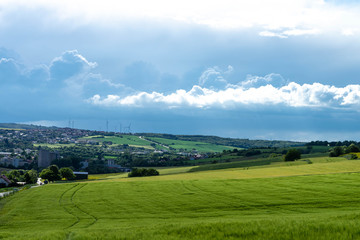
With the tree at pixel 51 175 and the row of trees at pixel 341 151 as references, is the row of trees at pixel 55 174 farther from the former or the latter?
the row of trees at pixel 341 151

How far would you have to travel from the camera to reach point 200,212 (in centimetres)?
4162

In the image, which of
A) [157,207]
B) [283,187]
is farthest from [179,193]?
[283,187]

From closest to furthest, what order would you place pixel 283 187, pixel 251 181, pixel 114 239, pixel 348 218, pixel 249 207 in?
1. pixel 114 239
2. pixel 348 218
3. pixel 249 207
4. pixel 283 187
5. pixel 251 181

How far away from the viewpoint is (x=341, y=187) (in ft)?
178

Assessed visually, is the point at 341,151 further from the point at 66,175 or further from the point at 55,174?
the point at 55,174

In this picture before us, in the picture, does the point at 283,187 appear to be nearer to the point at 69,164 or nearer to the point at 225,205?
the point at 225,205

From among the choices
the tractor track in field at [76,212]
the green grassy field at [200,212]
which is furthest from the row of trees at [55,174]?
the tractor track in field at [76,212]

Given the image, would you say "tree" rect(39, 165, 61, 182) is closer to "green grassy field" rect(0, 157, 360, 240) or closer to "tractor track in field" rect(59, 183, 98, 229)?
"green grassy field" rect(0, 157, 360, 240)

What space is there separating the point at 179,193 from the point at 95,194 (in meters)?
12.7

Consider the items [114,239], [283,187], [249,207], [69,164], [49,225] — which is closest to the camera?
[114,239]

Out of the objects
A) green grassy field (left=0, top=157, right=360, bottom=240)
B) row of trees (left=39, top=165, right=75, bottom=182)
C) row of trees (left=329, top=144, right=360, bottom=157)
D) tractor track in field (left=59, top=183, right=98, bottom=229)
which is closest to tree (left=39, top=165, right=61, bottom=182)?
row of trees (left=39, top=165, right=75, bottom=182)

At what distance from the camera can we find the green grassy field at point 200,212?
23.0m

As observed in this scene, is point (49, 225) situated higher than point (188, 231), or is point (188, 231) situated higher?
point (188, 231)

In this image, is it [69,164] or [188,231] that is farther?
[69,164]
